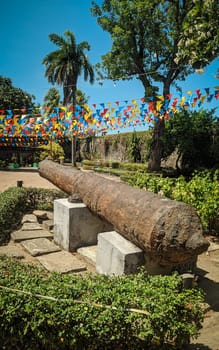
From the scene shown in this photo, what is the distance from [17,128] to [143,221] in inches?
606

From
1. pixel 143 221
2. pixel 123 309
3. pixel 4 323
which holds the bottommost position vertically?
pixel 4 323

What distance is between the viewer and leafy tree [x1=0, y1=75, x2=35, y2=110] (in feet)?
94.3

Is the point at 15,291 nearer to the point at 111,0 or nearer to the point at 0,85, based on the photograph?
the point at 111,0

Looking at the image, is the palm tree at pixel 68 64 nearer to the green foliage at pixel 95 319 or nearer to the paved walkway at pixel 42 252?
the paved walkway at pixel 42 252

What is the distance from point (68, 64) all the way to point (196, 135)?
16.9m

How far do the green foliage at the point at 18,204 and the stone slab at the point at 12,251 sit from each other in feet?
1.23

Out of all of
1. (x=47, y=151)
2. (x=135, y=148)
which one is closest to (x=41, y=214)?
(x=135, y=148)

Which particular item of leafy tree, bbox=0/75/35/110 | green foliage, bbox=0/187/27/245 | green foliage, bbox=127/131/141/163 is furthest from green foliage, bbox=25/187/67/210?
leafy tree, bbox=0/75/35/110

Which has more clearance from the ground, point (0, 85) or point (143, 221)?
point (0, 85)

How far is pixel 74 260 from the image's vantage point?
479 cm

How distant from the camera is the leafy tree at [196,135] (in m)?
14.2

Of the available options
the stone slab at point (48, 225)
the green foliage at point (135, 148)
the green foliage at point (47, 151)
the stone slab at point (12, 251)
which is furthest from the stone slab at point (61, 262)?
the green foliage at point (47, 151)

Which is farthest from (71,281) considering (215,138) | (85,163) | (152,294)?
(85,163)

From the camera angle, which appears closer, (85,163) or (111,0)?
(111,0)
